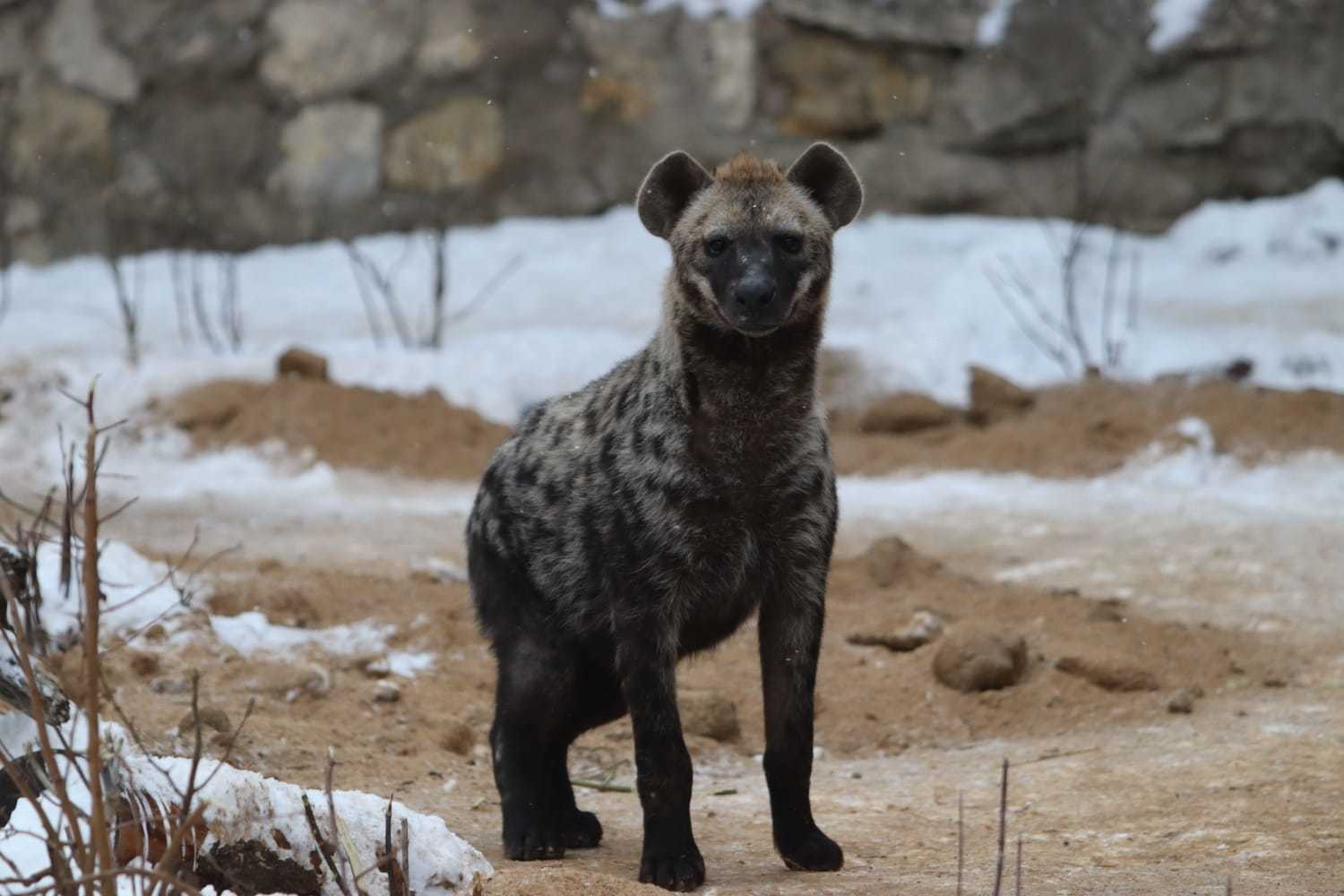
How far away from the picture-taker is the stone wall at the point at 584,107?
360 inches

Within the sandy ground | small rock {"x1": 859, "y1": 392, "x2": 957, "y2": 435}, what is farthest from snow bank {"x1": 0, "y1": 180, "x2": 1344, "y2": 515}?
the sandy ground

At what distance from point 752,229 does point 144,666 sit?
2138 mm

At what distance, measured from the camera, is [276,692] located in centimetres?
469

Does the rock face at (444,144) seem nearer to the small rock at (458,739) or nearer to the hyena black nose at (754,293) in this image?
the small rock at (458,739)

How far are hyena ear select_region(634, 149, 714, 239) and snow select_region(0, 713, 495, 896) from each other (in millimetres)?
1485

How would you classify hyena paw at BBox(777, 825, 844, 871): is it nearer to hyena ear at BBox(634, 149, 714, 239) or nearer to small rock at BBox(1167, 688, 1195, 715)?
hyena ear at BBox(634, 149, 714, 239)

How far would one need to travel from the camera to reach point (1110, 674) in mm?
4906

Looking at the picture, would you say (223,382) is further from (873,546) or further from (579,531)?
(579,531)

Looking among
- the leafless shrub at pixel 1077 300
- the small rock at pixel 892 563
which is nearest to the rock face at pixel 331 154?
the leafless shrub at pixel 1077 300

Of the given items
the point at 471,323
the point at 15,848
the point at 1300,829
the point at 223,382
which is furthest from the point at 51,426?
the point at 1300,829

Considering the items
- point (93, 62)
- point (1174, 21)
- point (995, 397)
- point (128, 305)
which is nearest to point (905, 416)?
point (995, 397)

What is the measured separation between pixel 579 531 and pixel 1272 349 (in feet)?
16.6

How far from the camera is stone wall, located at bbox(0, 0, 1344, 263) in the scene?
916cm

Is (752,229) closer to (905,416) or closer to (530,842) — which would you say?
(530,842)
